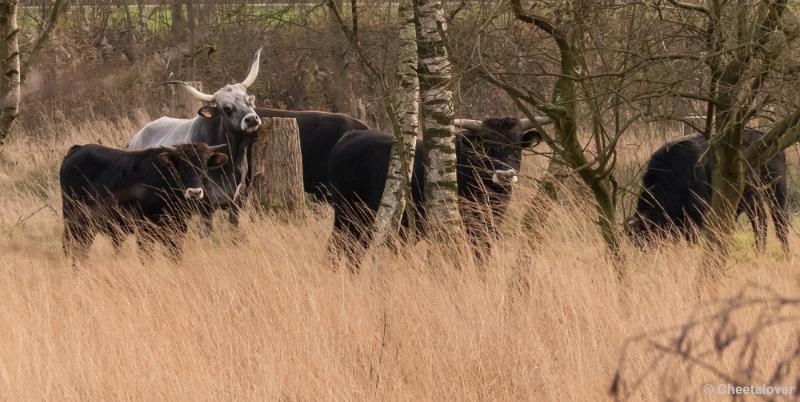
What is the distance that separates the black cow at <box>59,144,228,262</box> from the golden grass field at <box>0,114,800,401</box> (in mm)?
773

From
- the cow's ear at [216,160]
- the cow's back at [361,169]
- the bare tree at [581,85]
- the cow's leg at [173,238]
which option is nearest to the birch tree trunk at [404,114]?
the cow's back at [361,169]

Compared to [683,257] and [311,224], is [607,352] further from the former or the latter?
[311,224]

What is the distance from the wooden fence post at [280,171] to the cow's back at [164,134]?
4.02 feet

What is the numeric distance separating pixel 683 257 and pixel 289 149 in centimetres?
477

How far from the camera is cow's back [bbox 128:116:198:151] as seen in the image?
1155 cm

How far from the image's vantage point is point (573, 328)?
4.96 m

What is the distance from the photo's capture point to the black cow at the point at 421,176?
7762 millimetres

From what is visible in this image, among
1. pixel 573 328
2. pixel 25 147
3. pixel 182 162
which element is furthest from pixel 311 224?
pixel 25 147

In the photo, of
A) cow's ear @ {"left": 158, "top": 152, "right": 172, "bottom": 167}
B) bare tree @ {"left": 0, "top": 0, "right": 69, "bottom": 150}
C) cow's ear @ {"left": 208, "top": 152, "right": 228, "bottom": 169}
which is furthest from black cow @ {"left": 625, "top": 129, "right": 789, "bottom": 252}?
bare tree @ {"left": 0, "top": 0, "right": 69, "bottom": 150}

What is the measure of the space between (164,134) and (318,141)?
182 centimetres

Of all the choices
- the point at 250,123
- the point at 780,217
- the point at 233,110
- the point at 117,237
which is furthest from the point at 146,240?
the point at 780,217

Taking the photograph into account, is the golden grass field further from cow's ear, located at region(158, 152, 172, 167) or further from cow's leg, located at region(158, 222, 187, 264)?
cow's ear, located at region(158, 152, 172, 167)

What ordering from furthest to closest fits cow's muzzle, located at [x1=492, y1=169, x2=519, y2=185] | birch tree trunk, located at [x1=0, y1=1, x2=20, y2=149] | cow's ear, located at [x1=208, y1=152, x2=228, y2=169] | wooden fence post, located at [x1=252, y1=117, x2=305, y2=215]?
wooden fence post, located at [x1=252, y1=117, x2=305, y2=215], cow's ear, located at [x1=208, y1=152, x2=228, y2=169], birch tree trunk, located at [x1=0, y1=1, x2=20, y2=149], cow's muzzle, located at [x1=492, y1=169, x2=519, y2=185]

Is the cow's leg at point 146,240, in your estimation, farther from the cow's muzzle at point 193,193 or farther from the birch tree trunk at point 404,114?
the birch tree trunk at point 404,114
